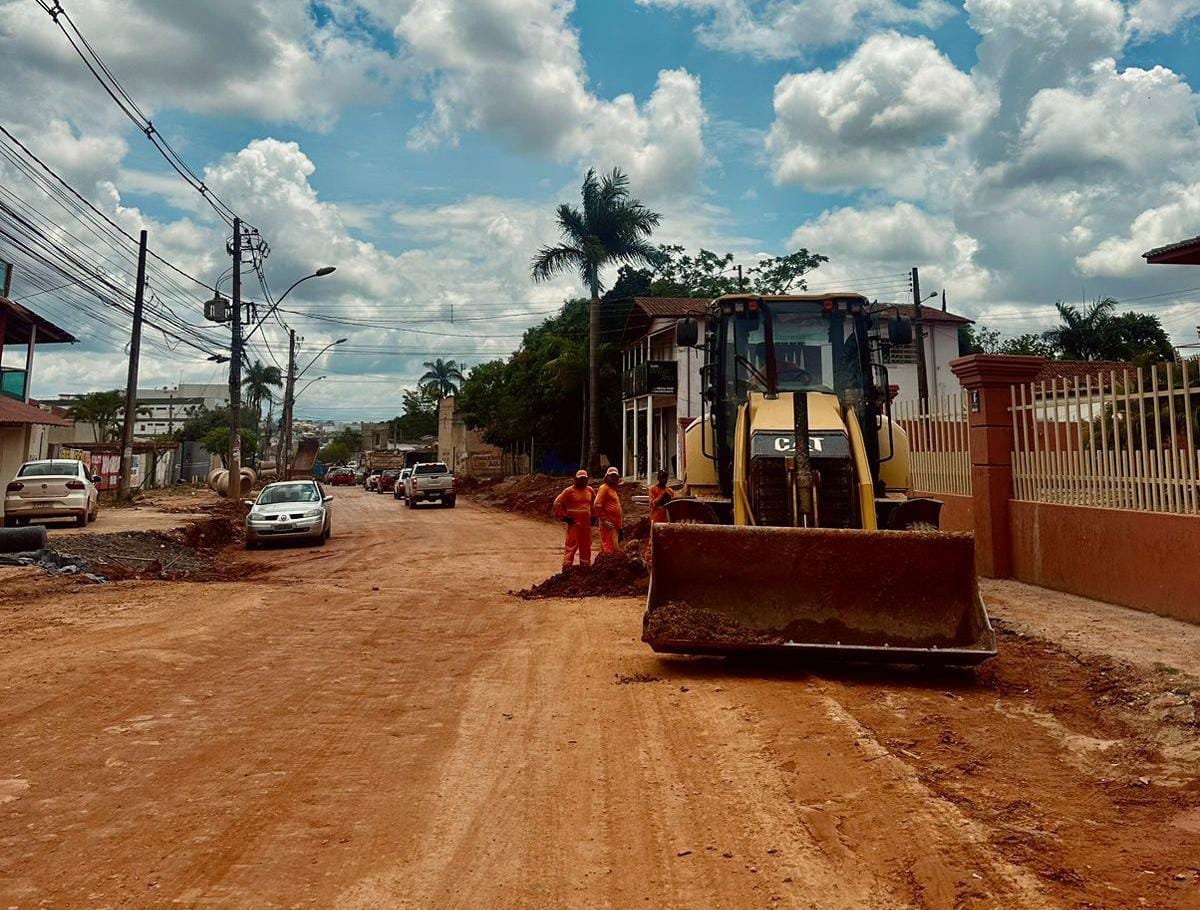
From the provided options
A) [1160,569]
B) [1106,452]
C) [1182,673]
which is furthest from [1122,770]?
[1106,452]

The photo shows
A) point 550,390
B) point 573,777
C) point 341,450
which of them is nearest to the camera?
point 573,777

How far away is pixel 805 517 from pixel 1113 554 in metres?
4.13

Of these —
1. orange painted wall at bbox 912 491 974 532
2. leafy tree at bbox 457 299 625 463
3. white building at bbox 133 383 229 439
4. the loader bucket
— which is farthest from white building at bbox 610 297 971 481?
white building at bbox 133 383 229 439

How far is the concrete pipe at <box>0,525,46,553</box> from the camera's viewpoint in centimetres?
1444

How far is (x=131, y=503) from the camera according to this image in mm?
30391

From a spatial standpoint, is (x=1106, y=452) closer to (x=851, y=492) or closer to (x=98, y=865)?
(x=851, y=492)

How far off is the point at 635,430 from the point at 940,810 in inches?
1340

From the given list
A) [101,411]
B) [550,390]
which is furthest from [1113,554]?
[101,411]

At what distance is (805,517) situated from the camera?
743cm

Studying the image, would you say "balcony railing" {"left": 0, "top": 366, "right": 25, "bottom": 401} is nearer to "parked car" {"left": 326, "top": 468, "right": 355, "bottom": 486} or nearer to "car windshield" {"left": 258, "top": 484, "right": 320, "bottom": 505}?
"car windshield" {"left": 258, "top": 484, "right": 320, "bottom": 505}

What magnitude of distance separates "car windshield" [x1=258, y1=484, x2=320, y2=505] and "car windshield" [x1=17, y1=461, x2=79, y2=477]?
188 inches

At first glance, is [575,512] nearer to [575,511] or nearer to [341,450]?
[575,511]

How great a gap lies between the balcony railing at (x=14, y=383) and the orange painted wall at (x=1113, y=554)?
27409mm

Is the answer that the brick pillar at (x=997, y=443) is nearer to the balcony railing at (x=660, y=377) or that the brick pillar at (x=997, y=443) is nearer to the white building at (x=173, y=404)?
the balcony railing at (x=660, y=377)
